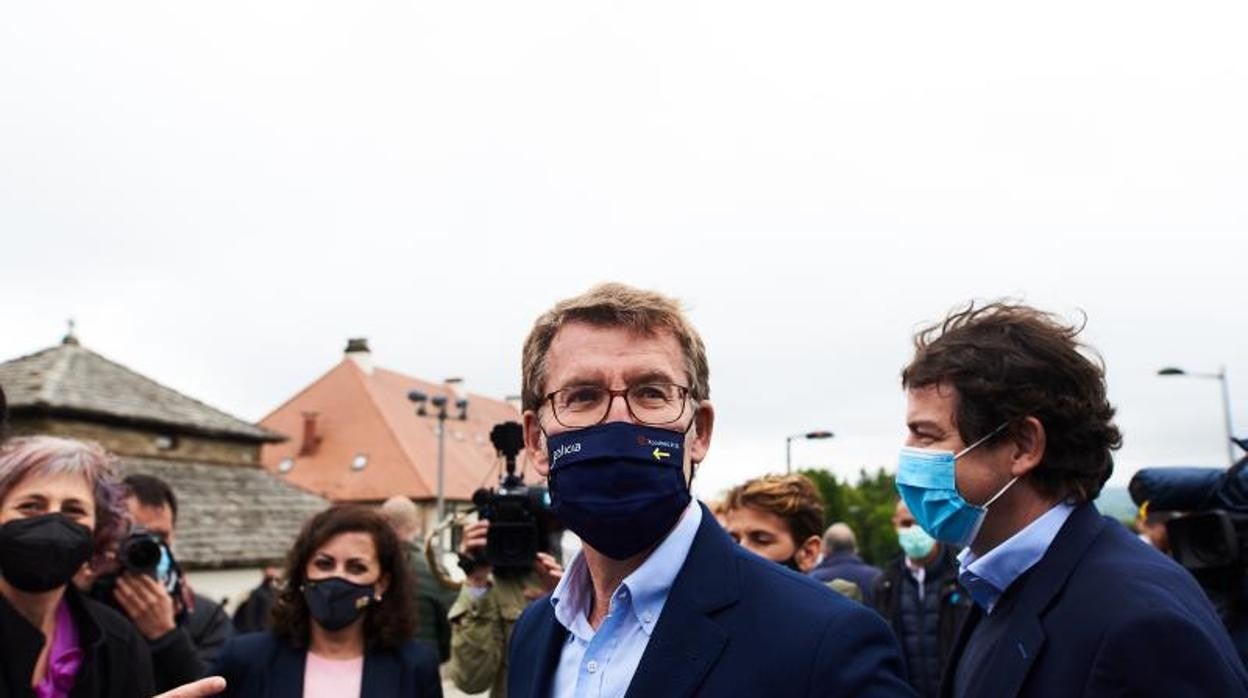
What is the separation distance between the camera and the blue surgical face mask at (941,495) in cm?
310

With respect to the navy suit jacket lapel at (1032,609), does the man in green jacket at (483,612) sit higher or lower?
lower

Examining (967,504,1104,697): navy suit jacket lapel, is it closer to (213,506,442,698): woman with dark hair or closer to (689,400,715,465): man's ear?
(689,400,715,465): man's ear

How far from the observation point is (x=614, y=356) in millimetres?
2412

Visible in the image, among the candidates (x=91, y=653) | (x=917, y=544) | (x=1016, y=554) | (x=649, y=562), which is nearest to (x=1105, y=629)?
(x=1016, y=554)

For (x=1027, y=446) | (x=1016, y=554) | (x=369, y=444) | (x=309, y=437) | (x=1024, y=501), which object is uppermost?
(x=309, y=437)

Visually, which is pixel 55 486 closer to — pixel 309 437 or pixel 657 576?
pixel 657 576

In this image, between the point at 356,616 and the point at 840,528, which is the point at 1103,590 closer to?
the point at 356,616

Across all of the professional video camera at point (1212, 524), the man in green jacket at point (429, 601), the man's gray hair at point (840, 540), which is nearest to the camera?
the professional video camera at point (1212, 524)

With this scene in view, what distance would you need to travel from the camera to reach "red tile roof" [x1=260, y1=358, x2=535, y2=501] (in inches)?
1918

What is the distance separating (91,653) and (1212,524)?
393cm

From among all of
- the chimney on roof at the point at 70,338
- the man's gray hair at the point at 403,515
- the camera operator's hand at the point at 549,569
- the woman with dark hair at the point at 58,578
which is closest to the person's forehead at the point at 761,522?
the camera operator's hand at the point at 549,569

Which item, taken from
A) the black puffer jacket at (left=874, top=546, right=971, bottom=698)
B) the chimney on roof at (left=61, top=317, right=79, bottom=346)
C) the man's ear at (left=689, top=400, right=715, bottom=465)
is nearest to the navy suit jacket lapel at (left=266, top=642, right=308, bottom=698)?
the man's ear at (left=689, top=400, right=715, bottom=465)

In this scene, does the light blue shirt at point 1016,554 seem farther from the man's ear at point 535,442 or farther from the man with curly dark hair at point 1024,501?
the man's ear at point 535,442

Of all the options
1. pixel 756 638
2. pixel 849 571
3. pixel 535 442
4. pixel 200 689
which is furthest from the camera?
pixel 849 571
